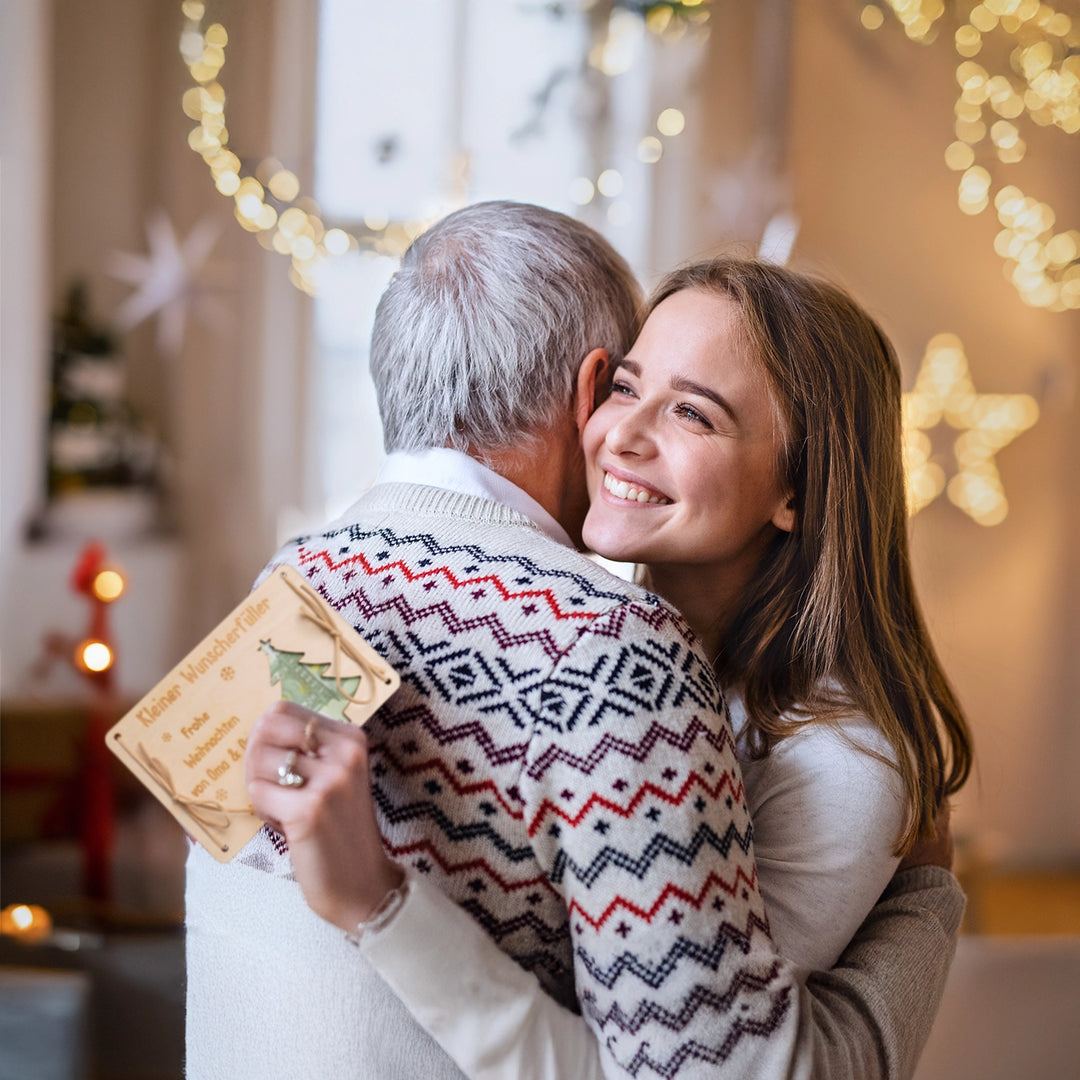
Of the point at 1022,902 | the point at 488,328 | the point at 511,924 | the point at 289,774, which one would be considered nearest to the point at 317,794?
the point at 289,774

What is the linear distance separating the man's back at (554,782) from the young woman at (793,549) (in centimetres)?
19

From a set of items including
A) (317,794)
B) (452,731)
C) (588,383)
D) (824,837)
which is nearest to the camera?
(317,794)

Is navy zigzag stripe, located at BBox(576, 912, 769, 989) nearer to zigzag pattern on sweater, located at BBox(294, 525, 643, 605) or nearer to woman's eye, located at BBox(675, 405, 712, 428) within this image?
zigzag pattern on sweater, located at BBox(294, 525, 643, 605)

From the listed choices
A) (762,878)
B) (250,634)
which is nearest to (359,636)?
(250,634)

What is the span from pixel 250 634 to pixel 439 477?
250mm

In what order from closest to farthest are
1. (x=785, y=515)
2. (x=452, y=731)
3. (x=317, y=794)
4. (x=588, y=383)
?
(x=317, y=794) → (x=452, y=731) → (x=588, y=383) → (x=785, y=515)

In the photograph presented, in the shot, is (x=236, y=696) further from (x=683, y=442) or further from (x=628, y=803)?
(x=683, y=442)

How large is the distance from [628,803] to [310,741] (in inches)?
9.4

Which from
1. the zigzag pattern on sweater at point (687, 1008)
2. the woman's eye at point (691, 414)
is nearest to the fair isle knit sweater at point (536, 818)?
the zigzag pattern on sweater at point (687, 1008)

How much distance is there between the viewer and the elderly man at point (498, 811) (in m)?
0.82

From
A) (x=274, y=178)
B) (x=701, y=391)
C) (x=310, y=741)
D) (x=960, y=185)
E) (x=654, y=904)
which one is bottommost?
(x=654, y=904)

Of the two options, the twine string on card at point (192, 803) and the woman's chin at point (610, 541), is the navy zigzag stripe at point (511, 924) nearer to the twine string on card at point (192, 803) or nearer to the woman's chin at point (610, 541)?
the twine string on card at point (192, 803)

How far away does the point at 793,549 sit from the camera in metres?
1.31

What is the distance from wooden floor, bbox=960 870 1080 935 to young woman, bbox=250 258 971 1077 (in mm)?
2665
